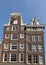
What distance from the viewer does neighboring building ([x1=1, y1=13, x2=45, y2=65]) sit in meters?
33.3

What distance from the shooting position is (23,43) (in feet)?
113

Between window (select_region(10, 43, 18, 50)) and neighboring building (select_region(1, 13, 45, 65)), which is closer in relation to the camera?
neighboring building (select_region(1, 13, 45, 65))

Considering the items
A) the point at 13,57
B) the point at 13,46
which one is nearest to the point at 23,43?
the point at 13,46

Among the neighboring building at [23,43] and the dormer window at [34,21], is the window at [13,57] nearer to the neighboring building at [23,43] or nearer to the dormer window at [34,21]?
the neighboring building at [23,43]

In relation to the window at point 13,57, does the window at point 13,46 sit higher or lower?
higher

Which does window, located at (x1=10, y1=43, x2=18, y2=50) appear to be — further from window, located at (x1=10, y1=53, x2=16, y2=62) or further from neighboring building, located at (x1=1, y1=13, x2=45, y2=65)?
window, located at (x1=10, y1=53, x2=16, y2=62)

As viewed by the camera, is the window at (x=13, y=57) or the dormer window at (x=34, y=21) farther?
the dormer window at (x=34, y=21)

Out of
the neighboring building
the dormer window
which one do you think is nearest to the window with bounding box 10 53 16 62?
the neighboring building

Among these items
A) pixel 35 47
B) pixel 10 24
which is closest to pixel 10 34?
pixel 10 24

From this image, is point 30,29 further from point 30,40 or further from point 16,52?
point 16,52

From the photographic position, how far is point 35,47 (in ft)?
111

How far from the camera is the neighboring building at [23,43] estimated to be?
109ft

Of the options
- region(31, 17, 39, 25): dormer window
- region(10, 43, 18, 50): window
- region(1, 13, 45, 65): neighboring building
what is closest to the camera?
region(1, 13, 45, 65): neighboring building

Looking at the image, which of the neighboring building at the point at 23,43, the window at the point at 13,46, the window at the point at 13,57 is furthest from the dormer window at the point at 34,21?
the window at the point at 13,57
